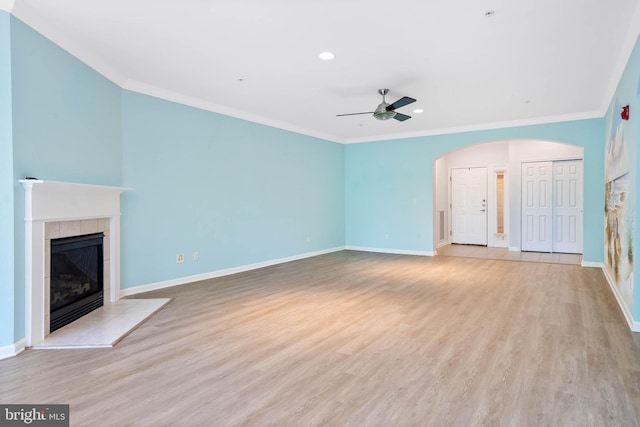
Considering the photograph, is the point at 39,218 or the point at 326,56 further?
the point at 326,56

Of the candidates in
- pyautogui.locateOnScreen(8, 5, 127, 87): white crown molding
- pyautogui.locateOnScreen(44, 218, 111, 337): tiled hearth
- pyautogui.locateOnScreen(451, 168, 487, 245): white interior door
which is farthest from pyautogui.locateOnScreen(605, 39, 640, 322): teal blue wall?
pyautogui.locateOnScreen(451, 168, 487, 245): white interior door

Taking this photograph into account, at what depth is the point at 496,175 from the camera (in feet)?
30.4

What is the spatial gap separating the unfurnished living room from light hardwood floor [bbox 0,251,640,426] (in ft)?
0.07

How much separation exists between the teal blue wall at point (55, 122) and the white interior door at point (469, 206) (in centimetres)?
823

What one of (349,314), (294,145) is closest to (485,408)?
(349,314)

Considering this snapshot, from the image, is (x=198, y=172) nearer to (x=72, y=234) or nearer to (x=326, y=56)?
(x=72, y=234)

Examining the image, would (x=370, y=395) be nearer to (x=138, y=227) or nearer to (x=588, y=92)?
(x=138, y=227)

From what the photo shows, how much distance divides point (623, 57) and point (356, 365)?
4.09 meters

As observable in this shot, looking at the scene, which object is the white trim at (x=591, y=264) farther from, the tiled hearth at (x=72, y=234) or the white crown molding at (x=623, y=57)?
the tiled hearth at (x=72, y=234)

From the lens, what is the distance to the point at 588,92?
5.07 metres

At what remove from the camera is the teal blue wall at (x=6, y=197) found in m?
2.79

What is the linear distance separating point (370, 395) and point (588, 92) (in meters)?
5.30

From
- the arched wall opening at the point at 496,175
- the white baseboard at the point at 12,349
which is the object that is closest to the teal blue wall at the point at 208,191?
the white baseboard at the point at 12,349

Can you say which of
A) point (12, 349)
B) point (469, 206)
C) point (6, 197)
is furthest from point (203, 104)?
point (469, 206)
